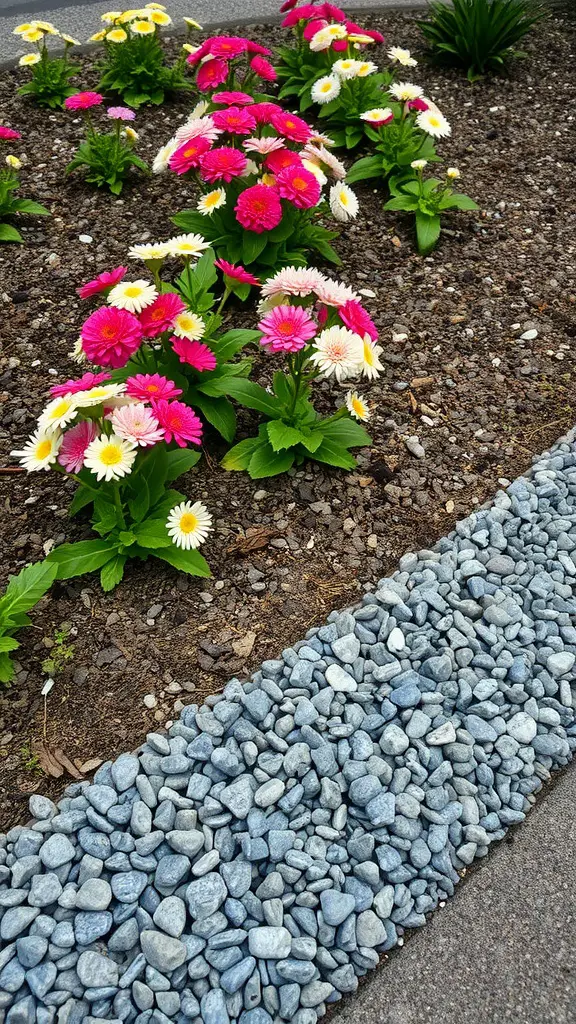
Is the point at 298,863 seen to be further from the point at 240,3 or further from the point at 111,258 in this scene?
the point at 240,3

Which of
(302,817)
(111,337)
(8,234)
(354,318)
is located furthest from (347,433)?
(8,234)

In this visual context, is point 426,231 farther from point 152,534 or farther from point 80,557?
point 80,557

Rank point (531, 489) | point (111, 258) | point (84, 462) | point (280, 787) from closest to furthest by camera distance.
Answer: point (280, 787)
point (84, 462)
point (531, 489)
point (111, 258)

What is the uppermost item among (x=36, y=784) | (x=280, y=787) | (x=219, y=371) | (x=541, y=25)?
(x=541, y=25)

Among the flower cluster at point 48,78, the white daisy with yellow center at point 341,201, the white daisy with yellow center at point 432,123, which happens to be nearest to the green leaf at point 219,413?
the white daisy with yellow center at point 341,201

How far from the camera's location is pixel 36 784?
6.05 feet

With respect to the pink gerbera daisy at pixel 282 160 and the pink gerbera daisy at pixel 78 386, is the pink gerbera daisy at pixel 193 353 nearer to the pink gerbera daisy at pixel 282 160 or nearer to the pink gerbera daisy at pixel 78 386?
the pink gerbera daisy at pixel 78 386

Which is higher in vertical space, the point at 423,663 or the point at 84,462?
the point at 84,462

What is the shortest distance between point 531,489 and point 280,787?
1267 mm

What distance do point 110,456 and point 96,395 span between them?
144 mm

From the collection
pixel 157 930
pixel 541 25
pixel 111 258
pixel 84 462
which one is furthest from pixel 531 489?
pixel 541 25

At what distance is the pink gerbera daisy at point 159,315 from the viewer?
2.05 metres

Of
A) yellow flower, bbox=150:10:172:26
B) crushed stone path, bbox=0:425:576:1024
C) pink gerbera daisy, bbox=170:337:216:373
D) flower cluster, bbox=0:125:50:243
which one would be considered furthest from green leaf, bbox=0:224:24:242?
crushed stone path, bbox=0:425:576:1024

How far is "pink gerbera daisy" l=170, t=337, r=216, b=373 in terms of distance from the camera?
2207mm
